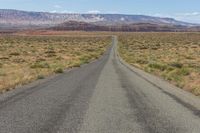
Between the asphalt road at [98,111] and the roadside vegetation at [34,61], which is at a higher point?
the asphalt road at [98,111]

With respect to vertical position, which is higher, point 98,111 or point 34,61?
point 98,111

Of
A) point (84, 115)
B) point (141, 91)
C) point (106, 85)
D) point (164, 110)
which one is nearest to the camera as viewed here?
point (84, 115)

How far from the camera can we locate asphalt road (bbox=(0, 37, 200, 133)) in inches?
384

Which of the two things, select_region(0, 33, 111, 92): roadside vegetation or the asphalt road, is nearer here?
the asphalt road

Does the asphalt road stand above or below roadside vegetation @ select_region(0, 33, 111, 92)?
above

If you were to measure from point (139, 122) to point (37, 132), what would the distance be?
9.38 ft

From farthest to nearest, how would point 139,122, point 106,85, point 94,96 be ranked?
point 106,85 < point 94,96 < point 139,122

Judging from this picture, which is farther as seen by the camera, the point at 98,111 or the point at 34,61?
the point at 34,61

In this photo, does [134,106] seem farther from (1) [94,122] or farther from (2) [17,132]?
(2) [17,132]

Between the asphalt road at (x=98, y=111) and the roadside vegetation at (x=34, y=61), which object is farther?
the roadside vegetation at (x=34, y=61)

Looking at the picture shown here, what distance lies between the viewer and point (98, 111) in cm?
1209

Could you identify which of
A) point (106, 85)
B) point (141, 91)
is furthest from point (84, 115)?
A: point (106, 85)

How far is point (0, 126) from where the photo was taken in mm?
9773

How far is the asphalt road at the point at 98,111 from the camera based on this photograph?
9750mm
